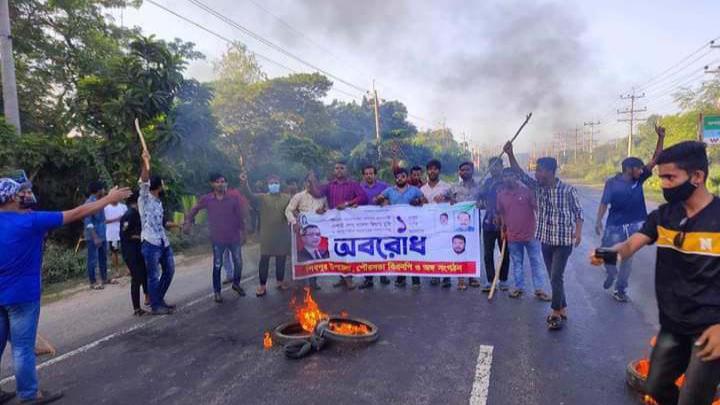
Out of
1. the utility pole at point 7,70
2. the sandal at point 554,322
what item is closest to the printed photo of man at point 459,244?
the sandal at point 554,322

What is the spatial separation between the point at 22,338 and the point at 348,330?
2864 millimetres

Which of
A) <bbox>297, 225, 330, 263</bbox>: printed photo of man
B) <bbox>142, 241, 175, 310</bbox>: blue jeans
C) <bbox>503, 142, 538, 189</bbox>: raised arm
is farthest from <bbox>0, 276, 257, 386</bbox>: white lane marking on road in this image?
<bbox>503, 142, 538, 189</bbox>: raised arm

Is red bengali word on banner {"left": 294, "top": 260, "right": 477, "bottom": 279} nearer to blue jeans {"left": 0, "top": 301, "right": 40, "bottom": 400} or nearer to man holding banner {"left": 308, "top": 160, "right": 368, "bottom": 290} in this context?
man holding banner {"left": 308, "top": 160, "right": 368, "bottom": 290}

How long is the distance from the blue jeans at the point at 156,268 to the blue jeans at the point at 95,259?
253 centimetres

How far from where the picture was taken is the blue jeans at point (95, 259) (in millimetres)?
7930

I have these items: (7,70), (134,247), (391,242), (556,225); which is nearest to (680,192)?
(556,225)

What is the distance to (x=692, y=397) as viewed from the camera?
2371 mm

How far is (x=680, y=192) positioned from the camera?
2.48 m

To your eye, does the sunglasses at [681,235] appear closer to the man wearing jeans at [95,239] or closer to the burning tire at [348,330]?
the burning tire at [348,330]

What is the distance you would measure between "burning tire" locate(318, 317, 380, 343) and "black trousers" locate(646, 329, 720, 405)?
2.61 metres

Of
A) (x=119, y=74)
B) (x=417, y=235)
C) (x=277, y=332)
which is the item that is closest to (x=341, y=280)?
(x=417, y=235)

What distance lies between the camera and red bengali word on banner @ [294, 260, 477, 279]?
689 cm

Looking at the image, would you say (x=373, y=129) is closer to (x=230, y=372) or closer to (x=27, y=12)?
(x=27, y=12)

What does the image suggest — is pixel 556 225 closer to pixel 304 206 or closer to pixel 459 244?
pixel 459 244
